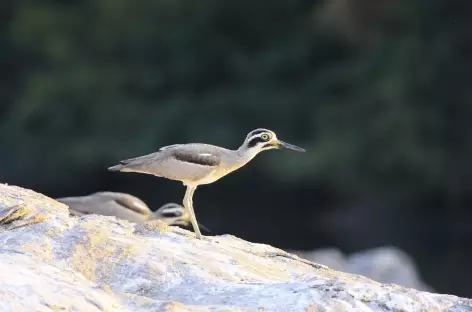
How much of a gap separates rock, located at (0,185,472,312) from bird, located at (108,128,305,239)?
148 centimetres

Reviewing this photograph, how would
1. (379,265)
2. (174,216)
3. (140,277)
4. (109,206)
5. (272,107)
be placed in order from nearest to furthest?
(140,277) < (109,206) < (174,216) < (379,265) < (272,107)

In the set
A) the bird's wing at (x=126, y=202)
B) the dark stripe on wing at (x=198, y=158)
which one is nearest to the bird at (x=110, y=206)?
the bird's wing at (x=126, y=202)

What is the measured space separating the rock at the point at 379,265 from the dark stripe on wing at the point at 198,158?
608 centimetres

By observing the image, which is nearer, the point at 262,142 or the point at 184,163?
the point at 184,163

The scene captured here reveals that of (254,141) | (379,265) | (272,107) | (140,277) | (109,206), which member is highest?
(272,107)

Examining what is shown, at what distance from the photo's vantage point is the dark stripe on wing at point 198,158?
6.76 meters

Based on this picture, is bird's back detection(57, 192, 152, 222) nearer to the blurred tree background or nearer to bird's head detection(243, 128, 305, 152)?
bird's head detection(243, 128, 305, 152)

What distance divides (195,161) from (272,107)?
16.8 m

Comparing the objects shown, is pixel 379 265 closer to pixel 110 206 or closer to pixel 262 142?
pixel 110 206

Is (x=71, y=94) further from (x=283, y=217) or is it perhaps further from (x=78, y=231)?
(x=78, y=231)

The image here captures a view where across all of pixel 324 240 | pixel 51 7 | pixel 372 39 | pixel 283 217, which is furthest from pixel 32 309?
pixel 51 7

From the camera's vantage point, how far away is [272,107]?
23500 mm

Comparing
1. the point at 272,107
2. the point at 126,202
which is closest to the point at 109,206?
the point at 126,202

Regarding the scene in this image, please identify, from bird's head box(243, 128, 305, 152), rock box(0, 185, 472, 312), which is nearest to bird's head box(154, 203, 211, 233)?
bird's head box(243, 128, 305, 152)
